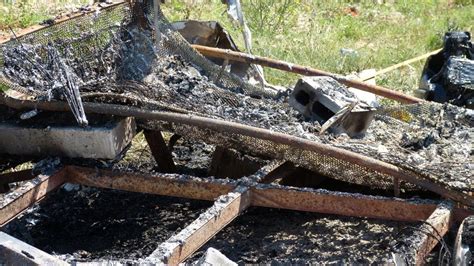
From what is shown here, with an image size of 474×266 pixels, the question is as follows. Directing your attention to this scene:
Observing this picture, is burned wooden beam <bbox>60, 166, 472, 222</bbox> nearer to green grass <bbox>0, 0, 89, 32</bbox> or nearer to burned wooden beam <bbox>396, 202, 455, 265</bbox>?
burned wooden beam <bbox>396, 202, 455, 265</bbox>

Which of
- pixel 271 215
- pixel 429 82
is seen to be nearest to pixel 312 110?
pixel 271 215

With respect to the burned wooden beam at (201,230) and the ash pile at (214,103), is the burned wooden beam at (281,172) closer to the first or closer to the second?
the ash pile at (214,103)

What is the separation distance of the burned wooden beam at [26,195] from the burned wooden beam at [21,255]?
0.62 m

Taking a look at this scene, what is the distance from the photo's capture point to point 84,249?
4.86m

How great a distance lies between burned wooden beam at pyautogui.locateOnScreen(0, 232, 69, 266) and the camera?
11.1 feet

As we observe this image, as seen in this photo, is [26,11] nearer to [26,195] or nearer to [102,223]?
[102,223]

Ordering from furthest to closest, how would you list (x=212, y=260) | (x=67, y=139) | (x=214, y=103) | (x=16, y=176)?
(x=16, y=176), (x=214, y=103), (x=67, y=139), (x=212, y=260)

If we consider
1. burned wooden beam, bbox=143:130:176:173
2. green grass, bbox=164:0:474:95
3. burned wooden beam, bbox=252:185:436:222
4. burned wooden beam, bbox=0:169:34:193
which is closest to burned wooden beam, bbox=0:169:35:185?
burned wooden beam, bbox=0:169:34:193

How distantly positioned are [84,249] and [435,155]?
2.27 metres

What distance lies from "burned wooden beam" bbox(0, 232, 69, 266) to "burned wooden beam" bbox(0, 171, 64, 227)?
0.62 m

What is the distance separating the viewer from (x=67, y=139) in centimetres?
463

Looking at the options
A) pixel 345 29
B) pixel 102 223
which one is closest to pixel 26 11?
pixel 345 29

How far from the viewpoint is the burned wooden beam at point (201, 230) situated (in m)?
3.57

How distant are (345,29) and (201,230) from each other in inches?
273
